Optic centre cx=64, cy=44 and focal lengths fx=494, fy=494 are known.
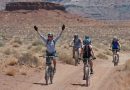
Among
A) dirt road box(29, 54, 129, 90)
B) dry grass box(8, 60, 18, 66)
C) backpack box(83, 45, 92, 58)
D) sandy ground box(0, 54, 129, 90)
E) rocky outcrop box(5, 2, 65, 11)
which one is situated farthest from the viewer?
rocky outcrop box(5, 2, 65, 11)

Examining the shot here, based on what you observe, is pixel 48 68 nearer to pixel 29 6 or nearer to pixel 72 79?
pixel 72 79

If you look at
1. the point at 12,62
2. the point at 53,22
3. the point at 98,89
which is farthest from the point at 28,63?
the point at 53,22

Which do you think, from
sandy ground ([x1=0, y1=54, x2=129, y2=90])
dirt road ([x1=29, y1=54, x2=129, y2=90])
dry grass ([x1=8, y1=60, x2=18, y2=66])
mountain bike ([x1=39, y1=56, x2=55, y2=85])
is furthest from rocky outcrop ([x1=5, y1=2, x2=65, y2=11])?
mountain bike ([x1=39, y1=56, x2=55, y2=85])

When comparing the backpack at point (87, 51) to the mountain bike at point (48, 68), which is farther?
the backpack at point (87, 51)

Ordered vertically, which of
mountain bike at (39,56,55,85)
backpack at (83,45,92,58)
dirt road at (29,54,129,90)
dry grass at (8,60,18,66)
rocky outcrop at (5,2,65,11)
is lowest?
dirt road at (29,54,129,90)

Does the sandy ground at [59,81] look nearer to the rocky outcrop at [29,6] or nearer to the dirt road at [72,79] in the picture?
the dirt road at [72,79]

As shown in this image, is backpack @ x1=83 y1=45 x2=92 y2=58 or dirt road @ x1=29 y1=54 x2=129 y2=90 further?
backpack @ x1=83 y1=45 x2=92 y2=58

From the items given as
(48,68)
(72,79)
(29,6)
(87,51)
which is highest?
(29,6)

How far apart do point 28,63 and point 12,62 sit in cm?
127

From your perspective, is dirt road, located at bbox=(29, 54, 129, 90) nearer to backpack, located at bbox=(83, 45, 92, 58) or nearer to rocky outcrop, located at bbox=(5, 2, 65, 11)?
backpack, located at bbox=(83, 45, 92, 58)

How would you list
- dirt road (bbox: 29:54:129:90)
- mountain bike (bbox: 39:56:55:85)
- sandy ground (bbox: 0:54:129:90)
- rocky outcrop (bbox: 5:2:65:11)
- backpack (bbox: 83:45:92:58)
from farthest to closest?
rocky outcrop (bbox: 5:2:65:11) → backpack (bbox: 83:45:92:58) → mountain bike (bbox: 39:56:55:85) → dirt road (bbox: 29:54:129:90) → sandy ground (bbox: 0:54:129:90)

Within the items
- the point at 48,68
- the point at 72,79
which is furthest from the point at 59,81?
the point at 48,68

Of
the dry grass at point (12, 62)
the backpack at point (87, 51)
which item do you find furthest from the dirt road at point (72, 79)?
the dry grass at point (12, 62)

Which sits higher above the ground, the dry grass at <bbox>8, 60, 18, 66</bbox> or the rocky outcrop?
the rocky outcrop
